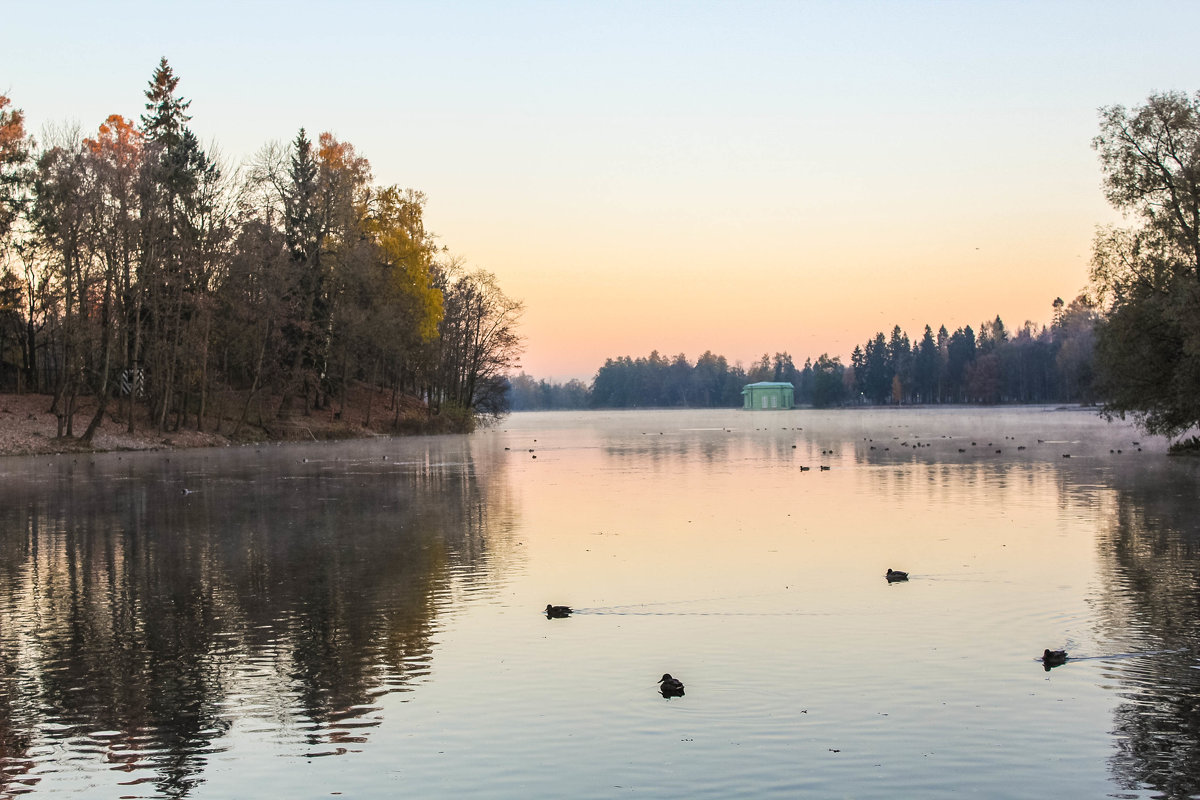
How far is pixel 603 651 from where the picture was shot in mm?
12625

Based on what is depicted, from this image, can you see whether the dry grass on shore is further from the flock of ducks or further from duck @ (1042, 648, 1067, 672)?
duck @ (1042, 648, 1067, 672)

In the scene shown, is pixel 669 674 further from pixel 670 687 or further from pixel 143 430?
pixel 143 430

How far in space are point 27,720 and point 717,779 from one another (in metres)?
5.99

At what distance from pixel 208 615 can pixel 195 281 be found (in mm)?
52527

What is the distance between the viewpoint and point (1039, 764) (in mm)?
8586

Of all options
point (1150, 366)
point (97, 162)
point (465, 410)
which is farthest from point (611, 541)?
point (465, 410)

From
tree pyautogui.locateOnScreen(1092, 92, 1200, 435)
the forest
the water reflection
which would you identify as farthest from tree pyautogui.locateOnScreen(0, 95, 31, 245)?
tree pyautogui.locateOnScreen(1092, 92, 1200, 435)

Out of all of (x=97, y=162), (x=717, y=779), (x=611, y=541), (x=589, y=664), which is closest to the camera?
(x=717, y=779)

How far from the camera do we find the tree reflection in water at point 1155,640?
8.52 m

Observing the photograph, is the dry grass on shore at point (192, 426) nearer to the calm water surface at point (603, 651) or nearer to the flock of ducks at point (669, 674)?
the calm water surface at point (603, 651)

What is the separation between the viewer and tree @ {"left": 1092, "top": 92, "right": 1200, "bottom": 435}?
147ft

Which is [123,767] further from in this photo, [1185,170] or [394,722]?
[1185,170]

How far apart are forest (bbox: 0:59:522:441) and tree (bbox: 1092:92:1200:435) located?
43.3m

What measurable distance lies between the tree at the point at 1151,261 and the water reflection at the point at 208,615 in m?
29.0
